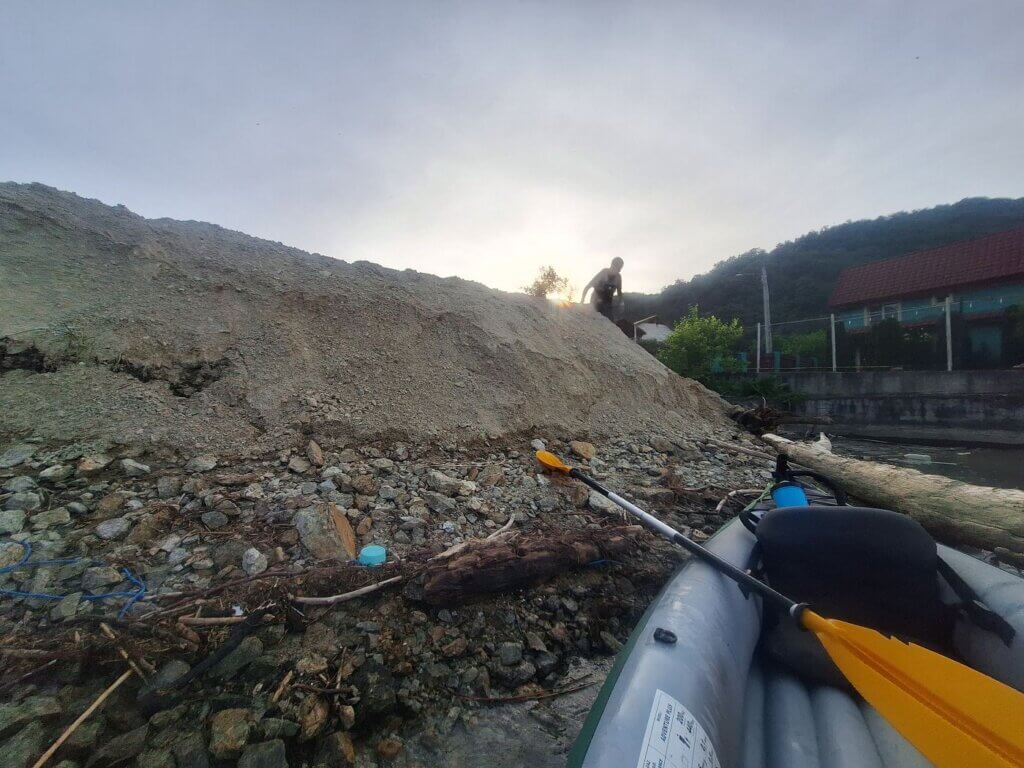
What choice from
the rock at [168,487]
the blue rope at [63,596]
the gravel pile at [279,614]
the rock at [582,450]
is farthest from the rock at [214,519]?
the rock at [582,450]

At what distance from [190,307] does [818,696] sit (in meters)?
5.59

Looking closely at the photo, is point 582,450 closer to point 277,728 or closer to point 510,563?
point 510,563

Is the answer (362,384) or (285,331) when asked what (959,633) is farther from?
(285,331)

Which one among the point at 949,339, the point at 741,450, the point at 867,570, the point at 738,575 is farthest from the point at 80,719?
the point at 949,339

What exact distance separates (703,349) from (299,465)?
15.7m

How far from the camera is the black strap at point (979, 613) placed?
5.51 ft

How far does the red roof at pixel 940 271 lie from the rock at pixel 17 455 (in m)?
25.5

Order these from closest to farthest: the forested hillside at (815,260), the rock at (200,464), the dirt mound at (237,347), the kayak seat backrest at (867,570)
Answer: the kayak seat backrest at (867,570)
the rock at (200,464)
the dirt mound at (237,347)
the forested hillside at (815,260)

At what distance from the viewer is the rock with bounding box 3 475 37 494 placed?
260 cm

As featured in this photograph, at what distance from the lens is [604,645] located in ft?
8.13

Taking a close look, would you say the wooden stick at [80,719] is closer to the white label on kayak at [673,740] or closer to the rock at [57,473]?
the rock at [57,473]

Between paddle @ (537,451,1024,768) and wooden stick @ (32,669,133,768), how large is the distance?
2.62 meters

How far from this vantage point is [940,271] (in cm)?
1855

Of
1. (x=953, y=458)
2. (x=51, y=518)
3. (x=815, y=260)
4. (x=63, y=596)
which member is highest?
(x=815, y=260)
